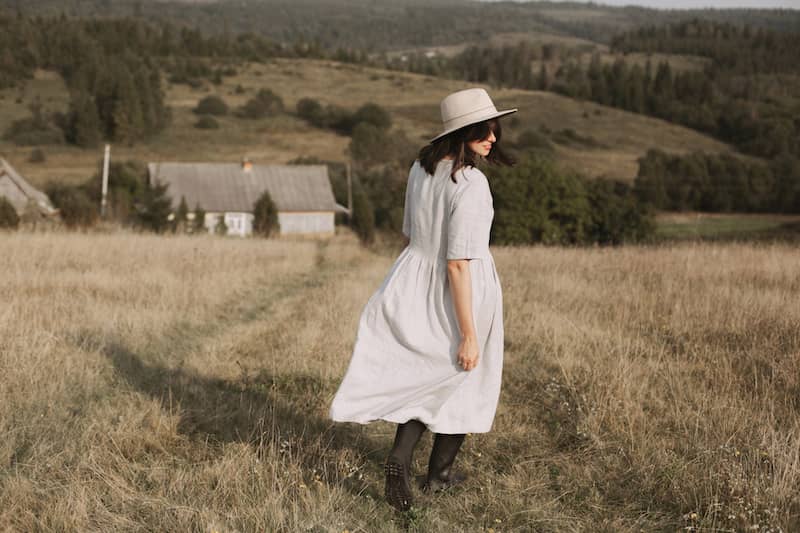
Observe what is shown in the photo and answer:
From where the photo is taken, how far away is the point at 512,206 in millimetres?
27219

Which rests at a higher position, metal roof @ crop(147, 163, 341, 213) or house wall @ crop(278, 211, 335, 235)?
metal roof @ crop(147, 163, 341, 213)

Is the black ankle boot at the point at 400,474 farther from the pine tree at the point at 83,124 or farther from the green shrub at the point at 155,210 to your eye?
the pine tree at the point at 83,124

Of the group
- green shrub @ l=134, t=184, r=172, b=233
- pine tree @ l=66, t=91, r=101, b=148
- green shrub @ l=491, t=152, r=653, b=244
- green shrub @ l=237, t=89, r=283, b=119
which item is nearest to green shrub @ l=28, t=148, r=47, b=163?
pine tree @ l=66, t=91, r=101, b=148

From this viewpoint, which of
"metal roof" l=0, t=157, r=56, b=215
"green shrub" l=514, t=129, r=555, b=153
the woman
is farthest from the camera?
"green shrub" l=514, t=129, r=555, b=153

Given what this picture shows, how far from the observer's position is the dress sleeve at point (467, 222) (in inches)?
127

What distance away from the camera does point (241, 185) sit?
4903 cm

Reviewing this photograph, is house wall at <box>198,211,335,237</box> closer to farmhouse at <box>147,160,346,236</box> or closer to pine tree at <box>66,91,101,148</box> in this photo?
farmhouse at <box>147,160,346,236</box>

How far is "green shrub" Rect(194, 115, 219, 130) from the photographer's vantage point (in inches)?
3086

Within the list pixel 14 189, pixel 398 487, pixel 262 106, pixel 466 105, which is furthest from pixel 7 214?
pixel 262 106

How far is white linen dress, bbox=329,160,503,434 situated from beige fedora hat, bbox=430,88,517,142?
0.64ft

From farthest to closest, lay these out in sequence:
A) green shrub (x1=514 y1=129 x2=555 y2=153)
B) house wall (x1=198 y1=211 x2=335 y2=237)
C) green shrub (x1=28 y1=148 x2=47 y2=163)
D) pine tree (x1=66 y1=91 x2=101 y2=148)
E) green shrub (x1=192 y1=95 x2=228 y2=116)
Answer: green shrub (x1=192 y1=95 x2=228 y2=116) → green shrub (x1=514 y1=129 x2=555 y2=153) → pine tree (x1=66 y1=91 x2=101 y2=148) → green shrub (x1=28 y1=148 x2=47 y2=163) → house wall (x1=198 y1=211 x2=335 y2=237)

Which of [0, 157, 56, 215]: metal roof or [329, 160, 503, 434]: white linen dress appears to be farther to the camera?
[0, 157, 56, 215]: metal roof

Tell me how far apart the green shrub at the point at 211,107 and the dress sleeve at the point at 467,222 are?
3374 inches

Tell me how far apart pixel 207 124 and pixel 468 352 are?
3126 inches
